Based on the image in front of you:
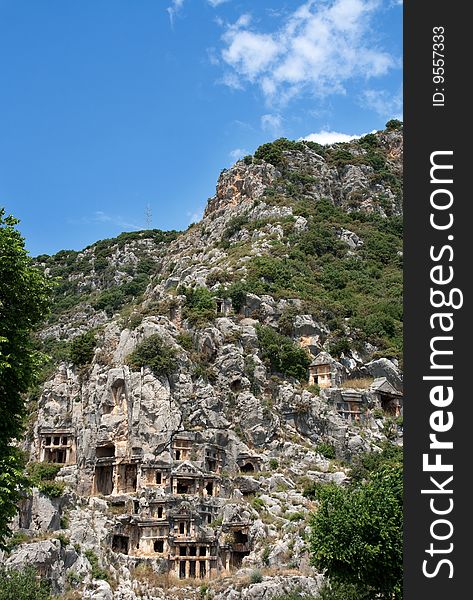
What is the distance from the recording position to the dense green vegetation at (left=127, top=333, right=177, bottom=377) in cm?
6341

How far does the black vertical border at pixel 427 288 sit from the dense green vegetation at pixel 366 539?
20578 millimetres

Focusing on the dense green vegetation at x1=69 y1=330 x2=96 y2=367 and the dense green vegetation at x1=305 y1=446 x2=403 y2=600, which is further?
the dense green vegetation at x1=69 y1=330 x2=96 y2=367

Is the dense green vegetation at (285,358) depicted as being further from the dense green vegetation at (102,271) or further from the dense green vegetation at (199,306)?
the dense green vegetation at (102,271)

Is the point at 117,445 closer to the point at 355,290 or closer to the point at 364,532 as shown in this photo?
the point at 364,532

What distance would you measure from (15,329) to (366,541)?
69.5ft

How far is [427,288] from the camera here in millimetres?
13039

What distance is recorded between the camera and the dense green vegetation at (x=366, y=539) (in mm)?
31766

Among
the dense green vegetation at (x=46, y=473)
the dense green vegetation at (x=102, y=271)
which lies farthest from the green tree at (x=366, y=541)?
the dense green vegetation at (x=102, y=271)

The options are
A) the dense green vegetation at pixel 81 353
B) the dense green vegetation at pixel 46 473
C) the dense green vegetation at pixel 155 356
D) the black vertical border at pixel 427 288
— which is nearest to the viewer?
the black vertical border at pixel 427 288

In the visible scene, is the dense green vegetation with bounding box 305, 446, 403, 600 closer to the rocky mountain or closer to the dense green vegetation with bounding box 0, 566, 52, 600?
the rocky mountain

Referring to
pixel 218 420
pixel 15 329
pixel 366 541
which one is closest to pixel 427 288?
pixel 15 329

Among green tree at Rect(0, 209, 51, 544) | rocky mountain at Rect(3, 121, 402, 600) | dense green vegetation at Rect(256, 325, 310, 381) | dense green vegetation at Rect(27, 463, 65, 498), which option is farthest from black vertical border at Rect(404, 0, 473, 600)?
dense green vegetation at Rect(256, 325, 310, 381)

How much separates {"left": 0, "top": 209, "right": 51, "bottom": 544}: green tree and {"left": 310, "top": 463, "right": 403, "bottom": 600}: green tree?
18.3m

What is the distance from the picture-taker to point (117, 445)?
60.7 metres
